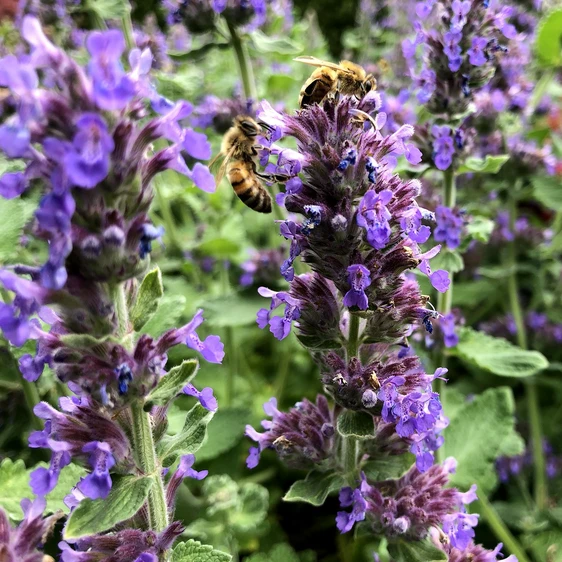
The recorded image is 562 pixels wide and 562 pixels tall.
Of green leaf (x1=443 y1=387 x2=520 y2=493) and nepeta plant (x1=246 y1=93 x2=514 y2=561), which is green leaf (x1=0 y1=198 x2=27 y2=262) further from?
green leaf (x1=443 y1=387 x2=520 y2=493)

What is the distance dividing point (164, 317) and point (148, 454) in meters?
0.92

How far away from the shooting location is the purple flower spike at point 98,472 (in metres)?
1.67

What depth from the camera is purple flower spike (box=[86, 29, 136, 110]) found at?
4.60ft

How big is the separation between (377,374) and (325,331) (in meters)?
0.25

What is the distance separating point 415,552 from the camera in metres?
2.42

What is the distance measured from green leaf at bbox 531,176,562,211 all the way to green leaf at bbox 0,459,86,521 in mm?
3773

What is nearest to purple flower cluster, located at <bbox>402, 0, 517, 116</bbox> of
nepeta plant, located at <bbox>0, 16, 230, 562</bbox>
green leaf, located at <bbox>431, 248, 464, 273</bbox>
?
green leaf, located at <bbox>431, 248, 464, 273</bbox>

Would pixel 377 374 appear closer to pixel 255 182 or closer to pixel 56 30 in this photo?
pixel 255 182

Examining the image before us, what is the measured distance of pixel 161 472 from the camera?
2.06 m

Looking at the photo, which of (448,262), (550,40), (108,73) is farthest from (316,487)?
(550,40)

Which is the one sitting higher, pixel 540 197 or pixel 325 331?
pixel 325 331

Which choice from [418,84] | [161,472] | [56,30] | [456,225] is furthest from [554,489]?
[56,30]

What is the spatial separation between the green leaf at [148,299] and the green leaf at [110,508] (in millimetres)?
471

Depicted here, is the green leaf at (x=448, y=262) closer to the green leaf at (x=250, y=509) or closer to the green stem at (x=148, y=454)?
the green leaf at (x=250, y=509)
